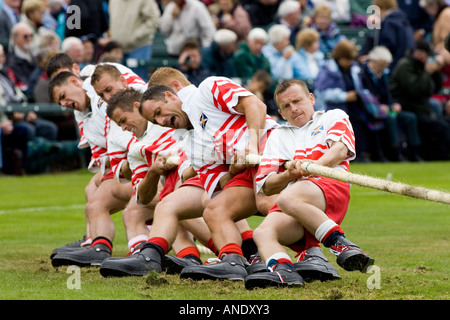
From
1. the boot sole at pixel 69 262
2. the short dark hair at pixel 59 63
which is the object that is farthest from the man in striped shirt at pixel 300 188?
the short dark hair at pixel 59 63

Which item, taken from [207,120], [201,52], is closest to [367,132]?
[201,52]

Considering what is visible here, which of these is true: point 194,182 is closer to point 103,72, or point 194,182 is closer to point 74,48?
point 103,72

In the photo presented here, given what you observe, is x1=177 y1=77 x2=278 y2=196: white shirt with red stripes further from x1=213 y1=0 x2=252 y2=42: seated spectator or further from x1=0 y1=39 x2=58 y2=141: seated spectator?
x1=213 y1=0 x2=252 y2=42: seated spectator

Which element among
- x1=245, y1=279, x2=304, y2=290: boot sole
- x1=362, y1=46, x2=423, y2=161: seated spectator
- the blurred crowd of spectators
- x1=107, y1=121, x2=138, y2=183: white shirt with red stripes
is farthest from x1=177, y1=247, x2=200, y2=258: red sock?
x1=362, y1=46, x2=423, y2=161: seated spectator

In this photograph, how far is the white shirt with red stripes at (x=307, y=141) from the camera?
662cm

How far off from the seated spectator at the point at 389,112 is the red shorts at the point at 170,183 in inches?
396

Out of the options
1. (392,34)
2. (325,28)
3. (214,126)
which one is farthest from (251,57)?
(214,126)

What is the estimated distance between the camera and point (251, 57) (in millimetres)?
16781

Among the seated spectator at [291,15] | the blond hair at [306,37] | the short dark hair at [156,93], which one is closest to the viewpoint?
the short dark hair at [156,93]

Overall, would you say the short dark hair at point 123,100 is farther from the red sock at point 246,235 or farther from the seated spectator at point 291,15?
the seated spectator at point 291,15

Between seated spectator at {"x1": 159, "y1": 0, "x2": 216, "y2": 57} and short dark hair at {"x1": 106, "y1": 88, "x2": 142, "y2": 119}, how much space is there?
369 inches

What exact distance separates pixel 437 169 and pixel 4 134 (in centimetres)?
724

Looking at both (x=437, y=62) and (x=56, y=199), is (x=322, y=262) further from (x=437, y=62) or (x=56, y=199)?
(x=437, y=62)

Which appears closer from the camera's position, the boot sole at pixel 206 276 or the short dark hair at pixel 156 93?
the boot sole at pixel 206 276
